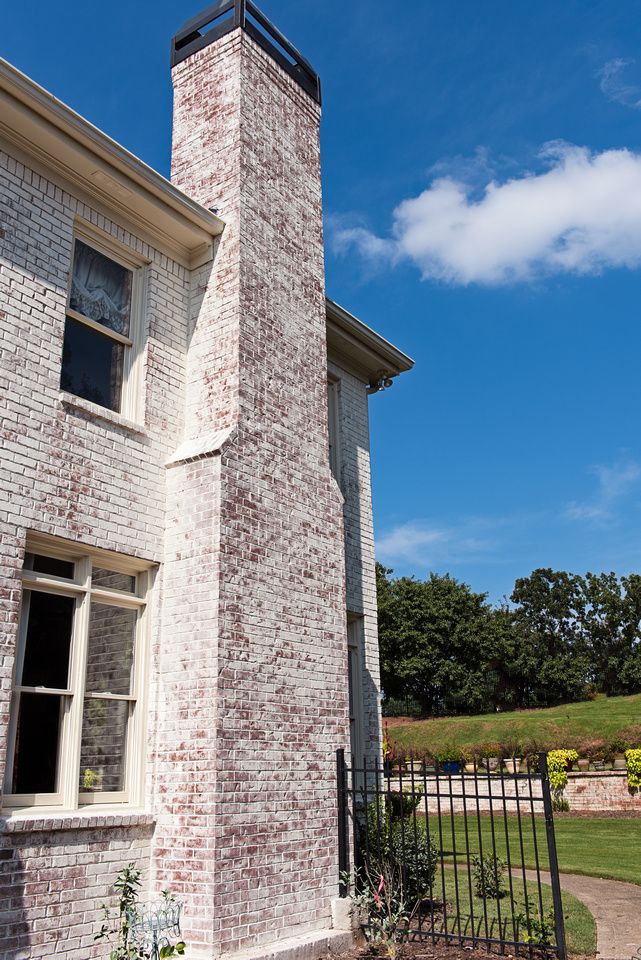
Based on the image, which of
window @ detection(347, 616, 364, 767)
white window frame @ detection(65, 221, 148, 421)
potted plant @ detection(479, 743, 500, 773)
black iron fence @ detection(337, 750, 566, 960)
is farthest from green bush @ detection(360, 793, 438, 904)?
potted plant @ detection(479, 743, 500, 773)

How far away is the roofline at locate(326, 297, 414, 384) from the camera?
34.6ft

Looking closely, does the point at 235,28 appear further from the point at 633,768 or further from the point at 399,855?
the point at 633,768

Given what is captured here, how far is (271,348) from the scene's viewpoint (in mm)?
8227

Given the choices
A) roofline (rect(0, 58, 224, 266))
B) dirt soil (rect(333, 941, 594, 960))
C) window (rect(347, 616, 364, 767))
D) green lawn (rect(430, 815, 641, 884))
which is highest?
roofline (rect(0, 58, 224, 266))

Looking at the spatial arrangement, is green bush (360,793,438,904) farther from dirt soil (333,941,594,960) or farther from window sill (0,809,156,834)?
window sill (0,809,156,834)

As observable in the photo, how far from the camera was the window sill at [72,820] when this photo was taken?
18.0 feet

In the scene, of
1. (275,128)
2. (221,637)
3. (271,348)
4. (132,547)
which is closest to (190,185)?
(275,128)

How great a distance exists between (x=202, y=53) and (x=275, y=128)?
48.9 inches

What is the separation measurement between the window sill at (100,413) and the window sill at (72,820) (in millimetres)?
3164

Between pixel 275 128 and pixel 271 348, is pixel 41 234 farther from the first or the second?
pixel 275 128

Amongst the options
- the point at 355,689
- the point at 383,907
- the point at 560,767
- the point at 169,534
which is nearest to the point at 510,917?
the point at 383,907

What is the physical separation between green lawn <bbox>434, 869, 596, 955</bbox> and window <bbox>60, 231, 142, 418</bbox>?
17.1ft

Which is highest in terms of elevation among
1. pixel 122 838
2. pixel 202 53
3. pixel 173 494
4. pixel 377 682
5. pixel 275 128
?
pixel 202 53

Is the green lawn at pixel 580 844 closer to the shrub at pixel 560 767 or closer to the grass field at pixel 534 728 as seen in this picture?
the shrub at pixel 560 767
